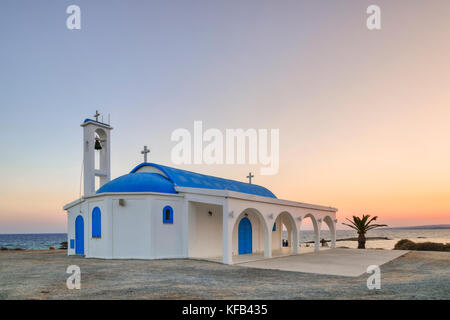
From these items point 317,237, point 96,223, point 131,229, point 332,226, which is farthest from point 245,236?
point 332,226

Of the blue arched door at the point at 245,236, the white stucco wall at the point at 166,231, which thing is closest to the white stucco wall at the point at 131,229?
the white stucco wall at the point at 166,231

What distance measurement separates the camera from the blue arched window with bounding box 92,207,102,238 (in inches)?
714

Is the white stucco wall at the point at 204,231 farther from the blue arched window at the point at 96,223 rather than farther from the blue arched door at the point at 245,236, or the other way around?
the blue arched window at the point at 96,223

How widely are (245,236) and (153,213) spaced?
692 cm

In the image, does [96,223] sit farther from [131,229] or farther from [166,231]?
[166,231]

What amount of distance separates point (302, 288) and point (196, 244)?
9952 millimetres

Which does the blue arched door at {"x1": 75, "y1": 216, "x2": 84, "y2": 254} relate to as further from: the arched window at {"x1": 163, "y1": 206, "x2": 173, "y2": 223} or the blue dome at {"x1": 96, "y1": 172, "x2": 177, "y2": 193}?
the arched window at {"x1": 163, "y1": 206, "x2": 173, "y2": 223}

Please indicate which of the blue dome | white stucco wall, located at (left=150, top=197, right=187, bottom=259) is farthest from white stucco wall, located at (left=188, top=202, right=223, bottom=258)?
the blue dome

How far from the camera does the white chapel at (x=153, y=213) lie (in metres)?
17.5

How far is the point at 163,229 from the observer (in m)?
18.0

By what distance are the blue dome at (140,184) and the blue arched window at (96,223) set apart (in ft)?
3.96
